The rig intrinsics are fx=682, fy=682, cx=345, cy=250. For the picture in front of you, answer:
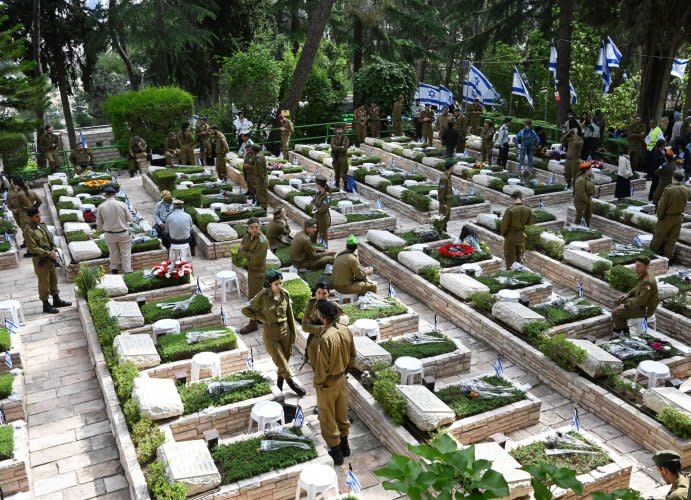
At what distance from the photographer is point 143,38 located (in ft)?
92.4

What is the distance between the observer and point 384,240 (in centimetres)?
1366

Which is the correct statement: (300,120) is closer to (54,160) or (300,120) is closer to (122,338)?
(54,160)

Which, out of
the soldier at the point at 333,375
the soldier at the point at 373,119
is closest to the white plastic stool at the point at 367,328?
the soldier at the point at 333,375

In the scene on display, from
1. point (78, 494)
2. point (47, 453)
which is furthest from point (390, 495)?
point (47, 453)

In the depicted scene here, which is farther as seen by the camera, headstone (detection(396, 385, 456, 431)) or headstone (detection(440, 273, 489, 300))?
headstone (detection(440, 273, 489, 300))

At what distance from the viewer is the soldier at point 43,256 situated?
11.1 m

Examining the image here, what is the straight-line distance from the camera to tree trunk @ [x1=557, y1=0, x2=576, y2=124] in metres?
23.3

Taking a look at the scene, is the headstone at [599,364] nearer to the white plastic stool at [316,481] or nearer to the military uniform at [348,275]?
the military uniform at [348,275]

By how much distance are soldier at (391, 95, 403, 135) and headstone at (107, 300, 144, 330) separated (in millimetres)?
17358

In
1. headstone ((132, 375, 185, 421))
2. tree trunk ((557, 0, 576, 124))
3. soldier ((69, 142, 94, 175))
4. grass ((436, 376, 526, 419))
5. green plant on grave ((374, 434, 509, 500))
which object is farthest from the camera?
tree trunk ((557, 0, 576, 124))

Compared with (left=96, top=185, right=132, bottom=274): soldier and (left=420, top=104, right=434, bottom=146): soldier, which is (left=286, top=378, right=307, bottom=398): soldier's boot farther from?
(left=420, top=104, right=434, bottom=146): soldier

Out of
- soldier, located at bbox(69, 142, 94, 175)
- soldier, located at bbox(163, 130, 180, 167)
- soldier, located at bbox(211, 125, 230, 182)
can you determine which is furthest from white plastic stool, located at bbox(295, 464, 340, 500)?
soldier, located at bbox(163, 130, 180, 167)

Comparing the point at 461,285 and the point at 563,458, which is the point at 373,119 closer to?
the point at 461,285

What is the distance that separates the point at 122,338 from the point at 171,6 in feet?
73.0
